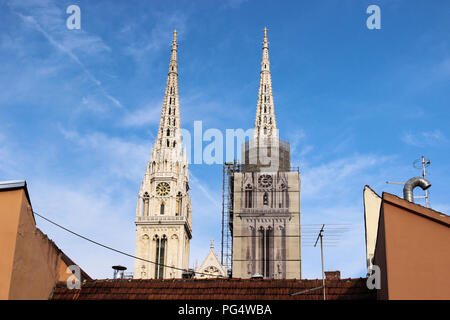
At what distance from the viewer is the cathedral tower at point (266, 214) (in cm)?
6812

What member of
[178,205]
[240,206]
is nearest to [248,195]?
[240,206]

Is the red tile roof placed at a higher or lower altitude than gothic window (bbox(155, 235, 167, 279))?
lower

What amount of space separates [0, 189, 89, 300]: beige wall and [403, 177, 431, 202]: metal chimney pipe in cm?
981

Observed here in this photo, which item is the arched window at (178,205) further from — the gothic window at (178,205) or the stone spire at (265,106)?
the stone spire at (265,106)

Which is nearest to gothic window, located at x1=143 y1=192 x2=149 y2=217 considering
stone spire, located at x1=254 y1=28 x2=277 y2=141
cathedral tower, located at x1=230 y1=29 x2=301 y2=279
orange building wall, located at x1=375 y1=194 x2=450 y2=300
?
cathedral tower, located at x1=230 y1=29 x2=301 y2=279

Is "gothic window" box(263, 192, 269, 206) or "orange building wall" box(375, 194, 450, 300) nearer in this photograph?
"orange building wall" box(375, 194, 450, 300)

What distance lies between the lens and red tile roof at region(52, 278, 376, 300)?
18.3 metres

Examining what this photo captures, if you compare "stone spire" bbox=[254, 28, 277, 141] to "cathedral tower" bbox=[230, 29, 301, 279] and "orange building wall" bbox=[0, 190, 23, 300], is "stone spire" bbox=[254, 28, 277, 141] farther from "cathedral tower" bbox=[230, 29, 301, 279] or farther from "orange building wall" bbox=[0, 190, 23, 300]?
"orange building wall" bbox=[0, 190, 23, 300]

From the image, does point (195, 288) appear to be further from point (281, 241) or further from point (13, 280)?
point (281, 241)

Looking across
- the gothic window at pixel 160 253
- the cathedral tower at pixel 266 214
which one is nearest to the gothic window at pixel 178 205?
the gothic window at pixel 160 253

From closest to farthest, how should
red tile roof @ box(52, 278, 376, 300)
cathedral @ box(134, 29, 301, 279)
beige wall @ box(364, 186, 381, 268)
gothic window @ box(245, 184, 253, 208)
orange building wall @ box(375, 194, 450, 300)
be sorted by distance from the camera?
orange building wall @ box(375, 194, 450, 300), red tile roof @ box(52, 278, 376, 300), beige wall @ box(364, 186, 381, 268), cathedral @ box(134, 29, 301, 279), gothic window @ box(245, 184, 253, 208)

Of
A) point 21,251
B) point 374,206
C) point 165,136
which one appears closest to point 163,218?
point 165,136
